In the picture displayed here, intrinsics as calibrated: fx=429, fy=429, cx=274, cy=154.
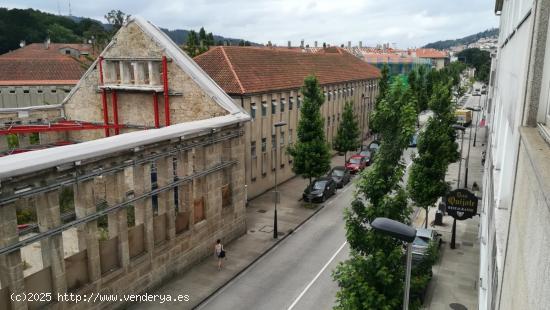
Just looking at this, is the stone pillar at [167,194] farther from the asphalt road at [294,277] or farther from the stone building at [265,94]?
the stone building at [265,94]

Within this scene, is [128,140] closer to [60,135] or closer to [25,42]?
[60,135]

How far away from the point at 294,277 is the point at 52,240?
10814 mm

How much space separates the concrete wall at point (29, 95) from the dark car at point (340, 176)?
4778 centimetres

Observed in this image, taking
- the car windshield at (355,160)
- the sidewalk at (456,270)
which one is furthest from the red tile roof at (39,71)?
the sidewalk at (456,270)

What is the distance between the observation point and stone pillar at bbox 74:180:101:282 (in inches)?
585

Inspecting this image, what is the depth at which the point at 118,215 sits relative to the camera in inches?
655

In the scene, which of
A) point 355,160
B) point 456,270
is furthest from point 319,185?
point 456,270

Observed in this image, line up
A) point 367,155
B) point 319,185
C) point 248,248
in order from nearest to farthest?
point 248,248 < point 319,185 < point 367,155

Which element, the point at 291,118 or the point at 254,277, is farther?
the point at 291,118

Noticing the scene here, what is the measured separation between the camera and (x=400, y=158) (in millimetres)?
12734

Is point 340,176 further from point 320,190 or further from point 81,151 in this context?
point 81,151

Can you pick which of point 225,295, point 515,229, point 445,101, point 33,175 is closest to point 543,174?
point 515,229

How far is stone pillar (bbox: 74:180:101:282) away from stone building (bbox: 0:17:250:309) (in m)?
0.04

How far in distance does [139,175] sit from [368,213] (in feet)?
31.5
